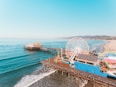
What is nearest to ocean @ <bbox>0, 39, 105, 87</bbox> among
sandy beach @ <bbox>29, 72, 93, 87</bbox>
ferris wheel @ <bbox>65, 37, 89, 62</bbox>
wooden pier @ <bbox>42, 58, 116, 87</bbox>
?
sandy beach @ <bbox>29, 72, 93, 87</bbox>

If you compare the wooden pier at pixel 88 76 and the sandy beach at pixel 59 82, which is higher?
the wooden pier at pixel 88 76

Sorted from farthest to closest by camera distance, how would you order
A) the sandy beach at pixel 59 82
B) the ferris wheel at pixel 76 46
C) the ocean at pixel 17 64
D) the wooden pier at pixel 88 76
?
the ferris wheel at pixel 76 46 → the ocean at pixel 17 64 → the sandy beach at pixel 59 82 → the wooden pier at pixel 88 76

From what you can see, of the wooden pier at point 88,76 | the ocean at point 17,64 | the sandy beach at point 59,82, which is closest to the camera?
the wooden pier at point 88,76

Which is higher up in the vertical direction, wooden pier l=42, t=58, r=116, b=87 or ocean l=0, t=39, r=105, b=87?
wooden pier l=42, t=58, r=116, b=87

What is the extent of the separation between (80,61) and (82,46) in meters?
5.30

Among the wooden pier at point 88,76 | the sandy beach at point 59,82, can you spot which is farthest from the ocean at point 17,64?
the wooden pier at point 88,76

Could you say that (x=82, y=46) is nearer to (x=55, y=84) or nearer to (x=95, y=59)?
(x=95, y=59)

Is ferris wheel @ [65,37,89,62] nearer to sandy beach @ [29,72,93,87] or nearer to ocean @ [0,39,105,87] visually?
sandy beach @ [29,72,93,87]

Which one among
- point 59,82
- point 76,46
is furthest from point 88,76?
point 76,46

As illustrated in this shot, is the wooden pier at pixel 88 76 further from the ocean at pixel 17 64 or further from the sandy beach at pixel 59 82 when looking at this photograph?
the ocean at pixel 17 64

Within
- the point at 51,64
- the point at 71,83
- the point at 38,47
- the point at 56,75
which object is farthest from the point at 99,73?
the point at 38,47

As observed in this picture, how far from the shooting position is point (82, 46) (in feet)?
86.4

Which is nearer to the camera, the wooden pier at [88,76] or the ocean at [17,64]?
the wooden pier at [88,76]

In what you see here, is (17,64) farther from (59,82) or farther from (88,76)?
(88,76)
